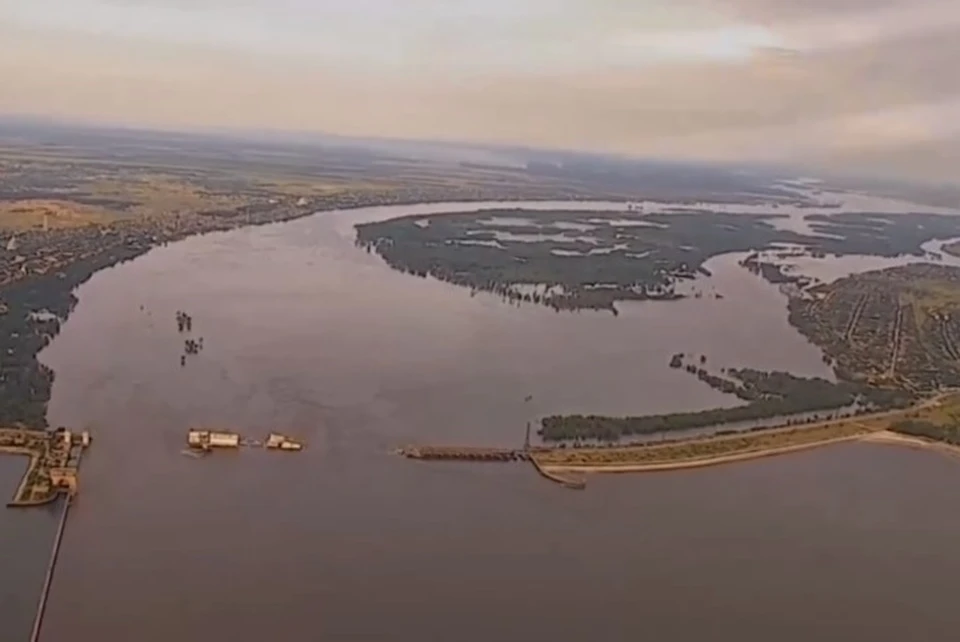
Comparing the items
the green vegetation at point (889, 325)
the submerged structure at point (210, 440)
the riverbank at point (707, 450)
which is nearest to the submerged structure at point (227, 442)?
the submerged structure at point (210, 440)

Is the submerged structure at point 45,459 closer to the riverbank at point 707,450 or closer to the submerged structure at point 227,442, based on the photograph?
the submerged structure at point 227,442

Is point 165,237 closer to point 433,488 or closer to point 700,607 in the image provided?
point 433,488

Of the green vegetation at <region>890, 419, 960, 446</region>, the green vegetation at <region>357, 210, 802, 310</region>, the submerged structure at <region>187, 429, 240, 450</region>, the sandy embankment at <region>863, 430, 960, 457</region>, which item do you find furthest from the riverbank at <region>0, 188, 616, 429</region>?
the green vegetation at <region>890, 419, 960, 446</region>

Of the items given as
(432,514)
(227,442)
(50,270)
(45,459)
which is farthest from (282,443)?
(50,270)

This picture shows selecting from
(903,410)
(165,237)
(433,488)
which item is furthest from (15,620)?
(165,237)

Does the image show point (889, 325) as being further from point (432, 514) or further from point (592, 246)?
point (432, 514)

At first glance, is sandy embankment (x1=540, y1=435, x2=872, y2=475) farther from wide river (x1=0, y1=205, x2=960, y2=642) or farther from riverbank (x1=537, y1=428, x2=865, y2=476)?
wide river (x1=0, y1=205, x2=960, y2=642)
